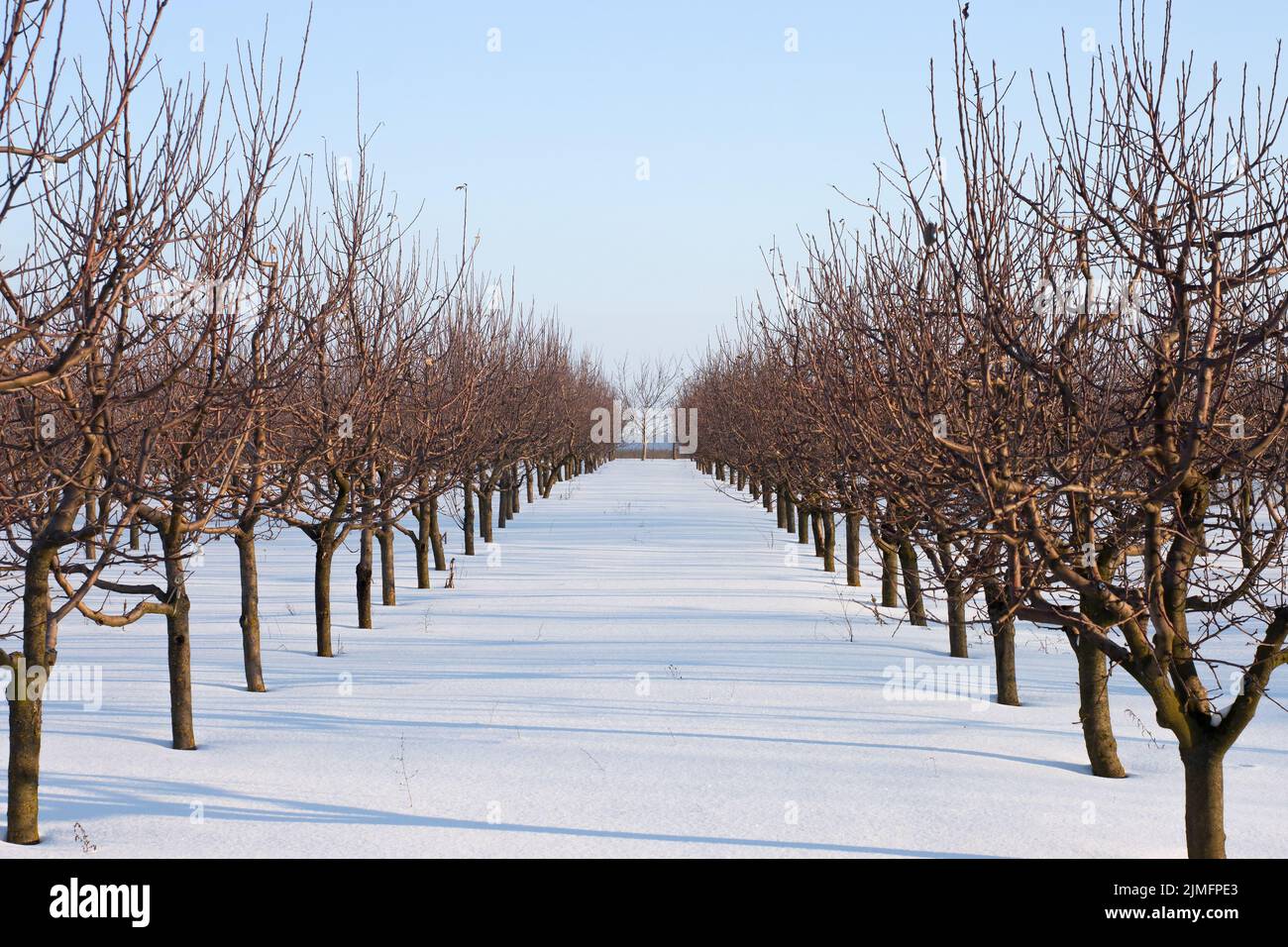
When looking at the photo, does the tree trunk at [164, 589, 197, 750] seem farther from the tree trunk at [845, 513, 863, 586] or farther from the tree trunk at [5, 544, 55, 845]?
the tree trunk at [845, 513, 863, 586]

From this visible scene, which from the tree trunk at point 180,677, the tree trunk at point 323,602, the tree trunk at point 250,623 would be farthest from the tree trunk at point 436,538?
the tree trunk at point 180,677

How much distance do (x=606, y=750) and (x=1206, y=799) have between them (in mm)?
4110

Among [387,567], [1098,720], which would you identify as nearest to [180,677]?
[1098,720]

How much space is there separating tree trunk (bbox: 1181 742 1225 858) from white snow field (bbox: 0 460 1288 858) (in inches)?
32.6

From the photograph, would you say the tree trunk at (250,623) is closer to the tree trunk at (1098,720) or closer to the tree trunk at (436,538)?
the tree trunk at (1098,720)

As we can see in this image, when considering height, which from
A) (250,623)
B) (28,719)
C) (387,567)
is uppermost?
(28,719)

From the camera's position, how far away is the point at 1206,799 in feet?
Result: 17.1

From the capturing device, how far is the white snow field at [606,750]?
247 inches

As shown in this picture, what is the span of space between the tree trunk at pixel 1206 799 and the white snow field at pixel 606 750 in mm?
828

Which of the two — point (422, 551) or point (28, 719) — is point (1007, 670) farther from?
point (422, 551)

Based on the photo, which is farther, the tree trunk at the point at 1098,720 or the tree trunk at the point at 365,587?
the tree trunk at the point at 365,587

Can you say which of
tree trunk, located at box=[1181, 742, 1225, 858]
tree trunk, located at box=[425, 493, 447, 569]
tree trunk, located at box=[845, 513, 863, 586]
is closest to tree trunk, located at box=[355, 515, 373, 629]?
tree trunk, located at box=[425, 493, 447, 569]

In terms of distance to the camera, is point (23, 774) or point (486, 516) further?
point (486, 516)

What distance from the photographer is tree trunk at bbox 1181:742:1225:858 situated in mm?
5199
